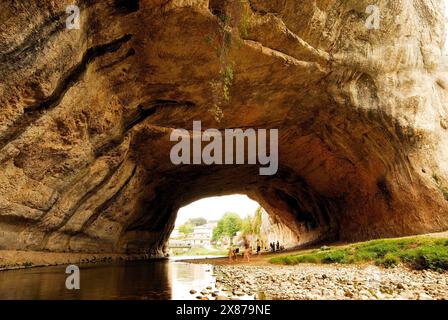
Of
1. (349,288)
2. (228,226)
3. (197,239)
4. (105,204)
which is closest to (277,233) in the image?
(105,204)

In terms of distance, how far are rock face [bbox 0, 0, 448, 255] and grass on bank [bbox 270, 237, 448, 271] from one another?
16.7 ft

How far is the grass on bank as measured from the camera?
8211 millimetres

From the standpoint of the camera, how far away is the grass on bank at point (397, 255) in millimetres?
8211

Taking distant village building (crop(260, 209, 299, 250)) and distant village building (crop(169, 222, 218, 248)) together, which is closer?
distant village building (crop(260, 209, 299, 250))

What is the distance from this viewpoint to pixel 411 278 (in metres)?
7.07

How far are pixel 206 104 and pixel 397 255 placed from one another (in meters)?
8.46

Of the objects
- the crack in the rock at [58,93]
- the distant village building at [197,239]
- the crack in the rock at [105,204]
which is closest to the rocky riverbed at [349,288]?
the crack in the rock at [58,93]

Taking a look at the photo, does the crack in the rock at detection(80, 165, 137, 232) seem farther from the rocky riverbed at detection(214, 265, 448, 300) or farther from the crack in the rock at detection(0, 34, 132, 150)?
the rocky riverbed at detection(214, 265, 448, 300)

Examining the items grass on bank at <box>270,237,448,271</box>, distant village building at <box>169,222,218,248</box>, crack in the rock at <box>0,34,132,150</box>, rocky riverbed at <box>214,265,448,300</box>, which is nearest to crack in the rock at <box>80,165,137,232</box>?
crack in the rock at <box>0,34,132,150</box>

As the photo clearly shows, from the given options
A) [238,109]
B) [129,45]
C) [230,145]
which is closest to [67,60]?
[129,45]

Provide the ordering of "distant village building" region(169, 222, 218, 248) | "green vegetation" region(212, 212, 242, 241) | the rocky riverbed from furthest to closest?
1. "distant village building" region(169, 222, 218, 248)
2. "green vegetation" region(212, 212, 242, 241)
3. the rocky riverbed

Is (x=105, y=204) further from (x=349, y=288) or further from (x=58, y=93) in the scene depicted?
(x=349, y=288)

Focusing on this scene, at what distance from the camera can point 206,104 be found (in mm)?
13086

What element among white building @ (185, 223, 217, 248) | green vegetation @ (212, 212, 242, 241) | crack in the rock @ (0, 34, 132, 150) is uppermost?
crack in the rock @ (0, 34, 132, 150)
